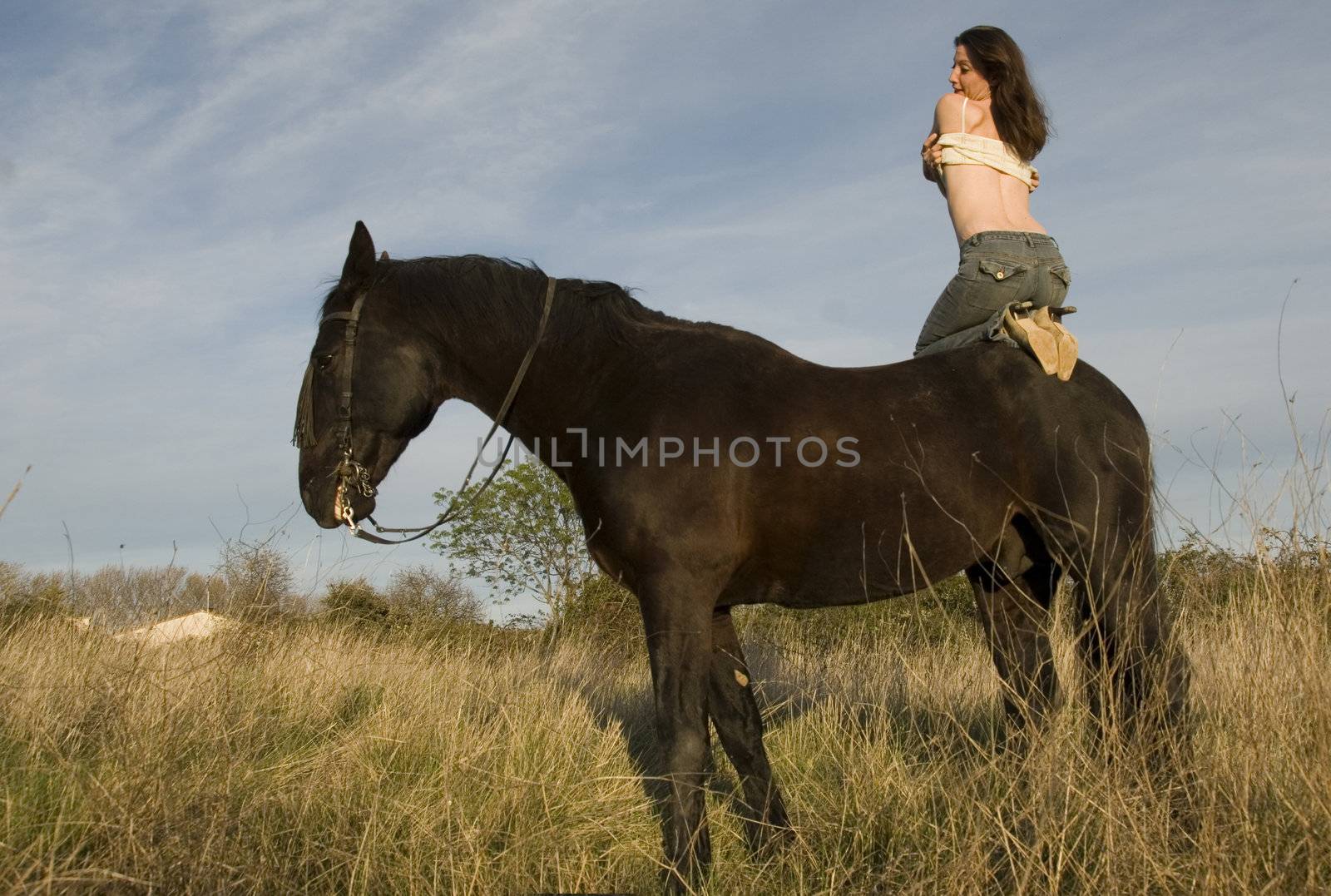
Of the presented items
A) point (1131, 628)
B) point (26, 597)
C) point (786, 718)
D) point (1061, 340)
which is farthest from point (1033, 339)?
point (26, 597)

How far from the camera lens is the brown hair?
4.40 m

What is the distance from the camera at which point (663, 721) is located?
3.46m

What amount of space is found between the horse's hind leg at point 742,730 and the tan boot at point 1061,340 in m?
1.80

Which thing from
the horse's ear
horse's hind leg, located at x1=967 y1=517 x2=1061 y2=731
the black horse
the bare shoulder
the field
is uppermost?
the bare shoulder

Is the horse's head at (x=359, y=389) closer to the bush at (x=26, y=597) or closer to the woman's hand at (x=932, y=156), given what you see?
the woman's hand at (x=932, y=156)

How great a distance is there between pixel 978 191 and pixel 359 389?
9.97 feet

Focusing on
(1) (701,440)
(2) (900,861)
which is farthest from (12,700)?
(2) (900,861)

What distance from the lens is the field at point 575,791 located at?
2.78 meters

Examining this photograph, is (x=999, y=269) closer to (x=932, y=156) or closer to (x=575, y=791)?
(x=932, y=156)

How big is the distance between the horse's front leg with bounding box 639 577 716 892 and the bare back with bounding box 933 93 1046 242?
223cm

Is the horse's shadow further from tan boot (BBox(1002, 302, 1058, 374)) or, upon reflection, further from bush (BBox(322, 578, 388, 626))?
bush (BBox(322, 578, 388, 626))

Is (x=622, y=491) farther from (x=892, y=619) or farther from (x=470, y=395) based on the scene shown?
(x=892, y=619)

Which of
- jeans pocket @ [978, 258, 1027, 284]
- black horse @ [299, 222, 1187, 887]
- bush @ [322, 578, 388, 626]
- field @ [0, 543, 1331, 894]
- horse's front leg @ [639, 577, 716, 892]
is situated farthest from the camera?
bush @ [322, 578, 388, 626]

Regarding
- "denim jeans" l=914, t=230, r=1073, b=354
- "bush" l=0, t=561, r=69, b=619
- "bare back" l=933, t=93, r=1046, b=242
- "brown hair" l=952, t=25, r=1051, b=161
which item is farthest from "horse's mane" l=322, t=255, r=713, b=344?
"bush" l=0, t=561, r=69, b=619
